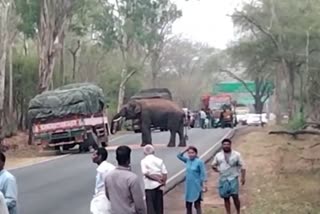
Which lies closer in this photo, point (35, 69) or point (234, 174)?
point (234, 174)

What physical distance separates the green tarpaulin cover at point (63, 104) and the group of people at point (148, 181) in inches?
785

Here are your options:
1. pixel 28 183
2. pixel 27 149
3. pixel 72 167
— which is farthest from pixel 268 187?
pixel 27 149

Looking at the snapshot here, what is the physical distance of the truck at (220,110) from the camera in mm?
67125

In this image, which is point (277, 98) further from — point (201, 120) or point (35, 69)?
point (35, 69)

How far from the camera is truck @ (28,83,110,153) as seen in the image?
34906 mm

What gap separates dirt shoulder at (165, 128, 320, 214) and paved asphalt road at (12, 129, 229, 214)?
6.66ft

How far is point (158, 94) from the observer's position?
147 feet

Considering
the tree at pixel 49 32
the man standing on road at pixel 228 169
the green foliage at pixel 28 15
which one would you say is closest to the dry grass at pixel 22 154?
the tree at pixel 49 32

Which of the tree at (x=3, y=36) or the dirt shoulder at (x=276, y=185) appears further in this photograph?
the tree at (x=3, y=36)

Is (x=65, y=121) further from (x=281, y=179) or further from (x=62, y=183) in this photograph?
(x=281, y=179)

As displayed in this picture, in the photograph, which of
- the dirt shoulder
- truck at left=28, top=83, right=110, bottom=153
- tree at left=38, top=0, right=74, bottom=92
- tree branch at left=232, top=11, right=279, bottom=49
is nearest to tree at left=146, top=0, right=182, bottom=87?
tree branch at left=232, top=11, right=279, bottom=49

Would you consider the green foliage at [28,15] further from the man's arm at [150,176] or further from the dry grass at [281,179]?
the man's arm at [150,176]

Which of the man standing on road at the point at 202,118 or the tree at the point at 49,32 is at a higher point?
the tree at the point at 49,32

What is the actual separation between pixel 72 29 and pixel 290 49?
15.6m
